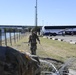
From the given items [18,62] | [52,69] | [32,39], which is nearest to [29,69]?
[18,62]

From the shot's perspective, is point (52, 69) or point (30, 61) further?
point (52, 69)

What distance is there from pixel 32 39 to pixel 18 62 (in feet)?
39.8

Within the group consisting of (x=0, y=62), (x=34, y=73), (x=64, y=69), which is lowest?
(x=64, y=69)

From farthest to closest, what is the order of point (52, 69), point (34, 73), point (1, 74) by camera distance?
point (52, 69) → point (34, 73) → point (1, 74)

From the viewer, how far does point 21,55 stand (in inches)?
248

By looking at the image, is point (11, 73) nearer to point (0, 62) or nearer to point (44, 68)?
point (0, 62)

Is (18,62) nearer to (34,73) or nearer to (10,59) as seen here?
(10,59)

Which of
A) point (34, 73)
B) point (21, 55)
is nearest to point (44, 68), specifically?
point (34, 73)

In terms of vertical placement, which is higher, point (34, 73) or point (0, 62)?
point (0, 62)

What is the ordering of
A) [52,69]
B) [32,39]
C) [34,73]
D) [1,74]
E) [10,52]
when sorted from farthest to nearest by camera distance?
[32,39]
[52,69]
[34,73]
[10,52]
[1,74]

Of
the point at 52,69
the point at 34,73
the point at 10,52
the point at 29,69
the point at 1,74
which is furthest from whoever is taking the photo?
the point at 52,69

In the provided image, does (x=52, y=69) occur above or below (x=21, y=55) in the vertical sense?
below

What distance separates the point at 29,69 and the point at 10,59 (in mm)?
744

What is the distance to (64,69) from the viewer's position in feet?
41.4
